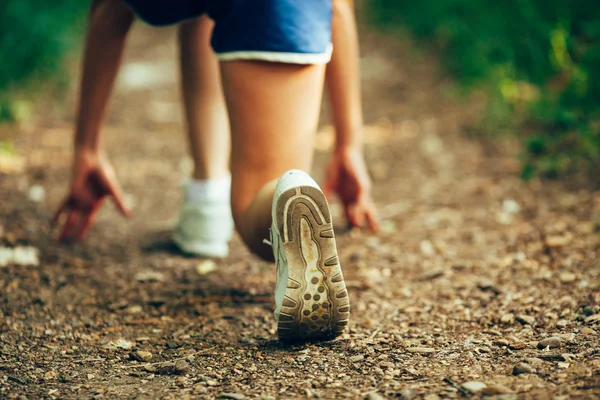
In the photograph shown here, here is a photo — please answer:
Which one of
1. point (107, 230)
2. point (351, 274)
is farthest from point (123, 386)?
point (107, 230)

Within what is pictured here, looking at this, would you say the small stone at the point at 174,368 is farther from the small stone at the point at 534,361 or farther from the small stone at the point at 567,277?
the small stone at the point at 567,277

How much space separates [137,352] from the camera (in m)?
1.42

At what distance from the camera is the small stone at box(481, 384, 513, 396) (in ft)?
3.69

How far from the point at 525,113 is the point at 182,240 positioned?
1.83 metres

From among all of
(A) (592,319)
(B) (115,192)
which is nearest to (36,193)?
(B) (115,192)

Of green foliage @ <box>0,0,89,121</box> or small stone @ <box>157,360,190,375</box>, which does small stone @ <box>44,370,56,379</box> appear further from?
green foliage @ <box>0,0,89,121</box>

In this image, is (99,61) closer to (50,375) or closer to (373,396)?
(50,375)

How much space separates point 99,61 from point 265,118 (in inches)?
24.6

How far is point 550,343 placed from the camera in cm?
133

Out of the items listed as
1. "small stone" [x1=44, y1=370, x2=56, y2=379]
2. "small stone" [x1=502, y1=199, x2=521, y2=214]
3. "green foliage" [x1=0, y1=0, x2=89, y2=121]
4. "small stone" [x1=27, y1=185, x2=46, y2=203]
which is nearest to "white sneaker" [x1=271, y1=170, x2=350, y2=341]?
"small stone" [x1=44, y1=370, x2=56, y2=379]

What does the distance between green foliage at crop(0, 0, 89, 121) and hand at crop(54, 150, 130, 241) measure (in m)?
1.46

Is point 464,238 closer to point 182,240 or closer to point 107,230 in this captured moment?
point 182,240

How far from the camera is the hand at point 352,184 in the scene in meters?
2.10

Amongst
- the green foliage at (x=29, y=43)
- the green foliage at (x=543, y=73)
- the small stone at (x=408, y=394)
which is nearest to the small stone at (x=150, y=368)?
the small stone at (x=408, y=394)
